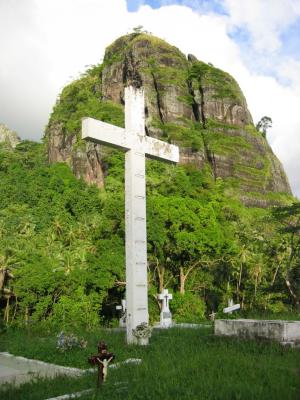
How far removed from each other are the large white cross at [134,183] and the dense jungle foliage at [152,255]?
29.0 ft

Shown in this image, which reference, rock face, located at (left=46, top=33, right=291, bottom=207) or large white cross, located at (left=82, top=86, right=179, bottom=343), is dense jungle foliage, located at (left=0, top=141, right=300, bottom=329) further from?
rock face, located at (left=46, top=33, right=291, bottom=207)

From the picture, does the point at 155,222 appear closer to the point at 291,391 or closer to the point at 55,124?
the point at 291,391

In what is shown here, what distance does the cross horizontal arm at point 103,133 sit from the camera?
7918 mm

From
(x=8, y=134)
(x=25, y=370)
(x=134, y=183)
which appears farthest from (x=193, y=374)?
(x=8, y=134)

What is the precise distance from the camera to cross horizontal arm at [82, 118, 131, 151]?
26.0 feet

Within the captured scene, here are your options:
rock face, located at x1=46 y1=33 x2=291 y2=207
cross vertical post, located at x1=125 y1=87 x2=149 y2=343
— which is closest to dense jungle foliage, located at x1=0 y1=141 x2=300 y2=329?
cross vertical post, located at x1=125 y1=87 x2=149 y2=343

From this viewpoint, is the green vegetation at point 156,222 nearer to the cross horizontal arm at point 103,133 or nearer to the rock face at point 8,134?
the cross horizontal arm at point 103,133

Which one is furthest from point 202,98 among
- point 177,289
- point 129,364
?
point 129,364

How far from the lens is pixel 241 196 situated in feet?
180

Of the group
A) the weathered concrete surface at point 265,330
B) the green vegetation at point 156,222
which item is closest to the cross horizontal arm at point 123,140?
the weathered concrete surface at point 265,330

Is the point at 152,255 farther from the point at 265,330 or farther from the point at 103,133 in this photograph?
the point at 265,330

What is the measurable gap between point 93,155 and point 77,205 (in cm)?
1121

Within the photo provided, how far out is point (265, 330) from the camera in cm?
694

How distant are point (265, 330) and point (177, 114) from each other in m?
58.0
